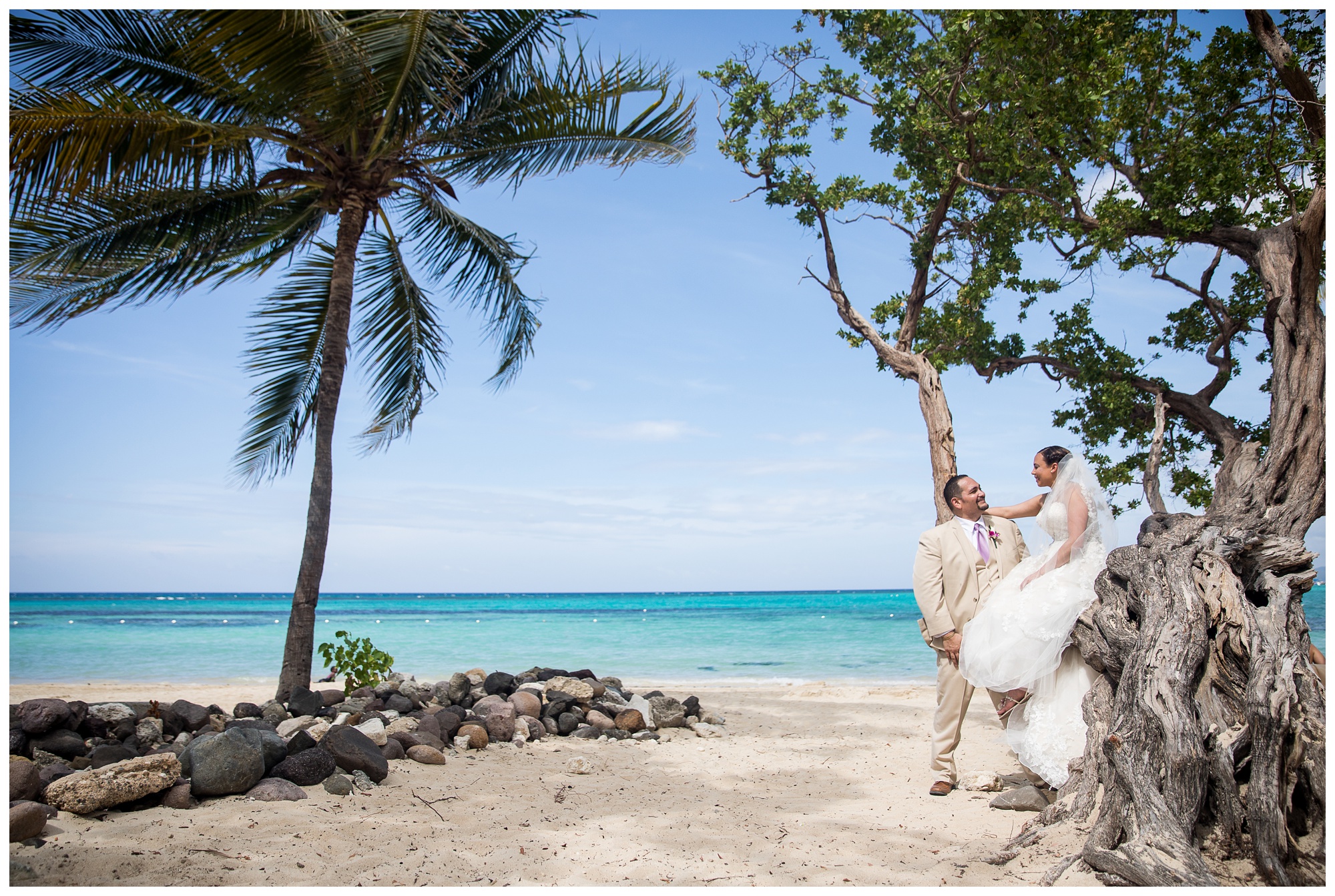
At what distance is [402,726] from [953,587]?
4037mm

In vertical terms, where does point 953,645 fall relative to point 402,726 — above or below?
above

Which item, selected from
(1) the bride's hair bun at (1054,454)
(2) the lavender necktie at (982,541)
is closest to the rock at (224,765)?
(2) the lavender necktie at (982,541)

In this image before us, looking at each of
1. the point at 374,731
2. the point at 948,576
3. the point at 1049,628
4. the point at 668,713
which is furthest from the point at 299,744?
the point at 1049,628

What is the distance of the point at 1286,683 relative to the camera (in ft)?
11.1

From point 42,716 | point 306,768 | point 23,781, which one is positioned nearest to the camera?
point 23,781

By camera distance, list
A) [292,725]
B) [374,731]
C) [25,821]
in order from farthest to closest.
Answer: [292,725], [374,731], [25,821]

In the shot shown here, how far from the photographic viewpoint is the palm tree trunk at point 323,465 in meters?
6.81

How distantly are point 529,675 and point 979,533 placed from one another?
15.7 feet

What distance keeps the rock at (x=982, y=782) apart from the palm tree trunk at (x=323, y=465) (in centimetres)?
507

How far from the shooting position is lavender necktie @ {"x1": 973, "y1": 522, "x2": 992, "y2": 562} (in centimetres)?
524

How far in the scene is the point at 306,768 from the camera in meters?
4.60

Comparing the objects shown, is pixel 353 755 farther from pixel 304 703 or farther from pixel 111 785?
pixel 304 703

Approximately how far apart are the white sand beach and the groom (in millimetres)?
348

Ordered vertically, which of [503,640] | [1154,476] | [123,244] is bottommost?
[503,640]
